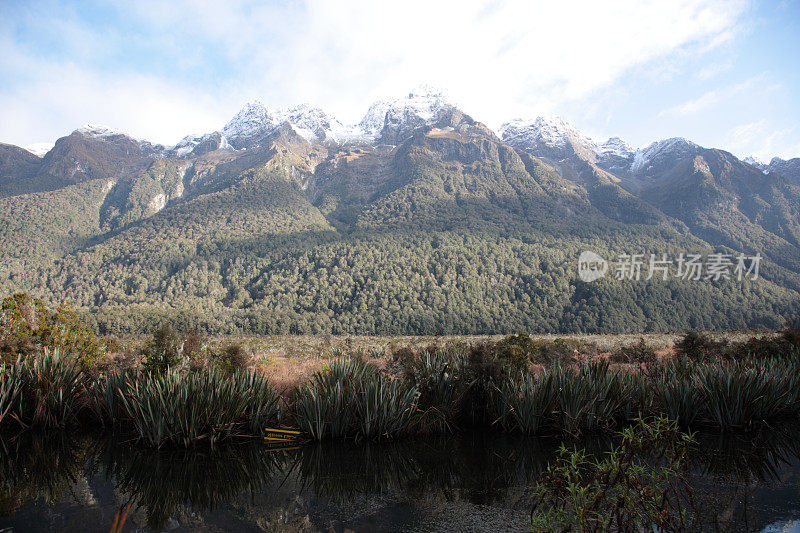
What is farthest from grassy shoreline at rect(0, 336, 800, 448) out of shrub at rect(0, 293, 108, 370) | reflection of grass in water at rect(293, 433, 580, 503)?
shrub at rect(0, 293, 108, 370)

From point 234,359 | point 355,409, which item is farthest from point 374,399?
point 234,359

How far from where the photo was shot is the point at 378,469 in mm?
5605

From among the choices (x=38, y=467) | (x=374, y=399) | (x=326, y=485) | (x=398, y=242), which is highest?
(x=398, y=242)

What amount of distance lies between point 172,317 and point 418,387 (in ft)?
251

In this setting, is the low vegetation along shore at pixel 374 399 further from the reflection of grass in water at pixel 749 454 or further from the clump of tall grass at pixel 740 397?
the reflection of grass in water at pixel 749 454

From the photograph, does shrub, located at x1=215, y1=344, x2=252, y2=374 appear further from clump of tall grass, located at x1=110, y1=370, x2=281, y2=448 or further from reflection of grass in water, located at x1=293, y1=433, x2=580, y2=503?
reflection of grass in water, located at x1=293, y1=433, x2=580, y2=503

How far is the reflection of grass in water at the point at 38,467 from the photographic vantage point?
461cm

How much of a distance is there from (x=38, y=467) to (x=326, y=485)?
392 cm

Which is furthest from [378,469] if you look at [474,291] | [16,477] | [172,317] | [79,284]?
[79,284]

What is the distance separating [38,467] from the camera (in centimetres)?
543

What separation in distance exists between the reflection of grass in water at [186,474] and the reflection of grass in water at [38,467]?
15.7 inches

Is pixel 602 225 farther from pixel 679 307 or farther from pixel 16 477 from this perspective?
pixel 16 477

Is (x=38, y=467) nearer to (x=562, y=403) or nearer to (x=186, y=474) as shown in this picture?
(x=186, y=474)

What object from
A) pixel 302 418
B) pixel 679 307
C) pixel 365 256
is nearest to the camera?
pixel 302 418
